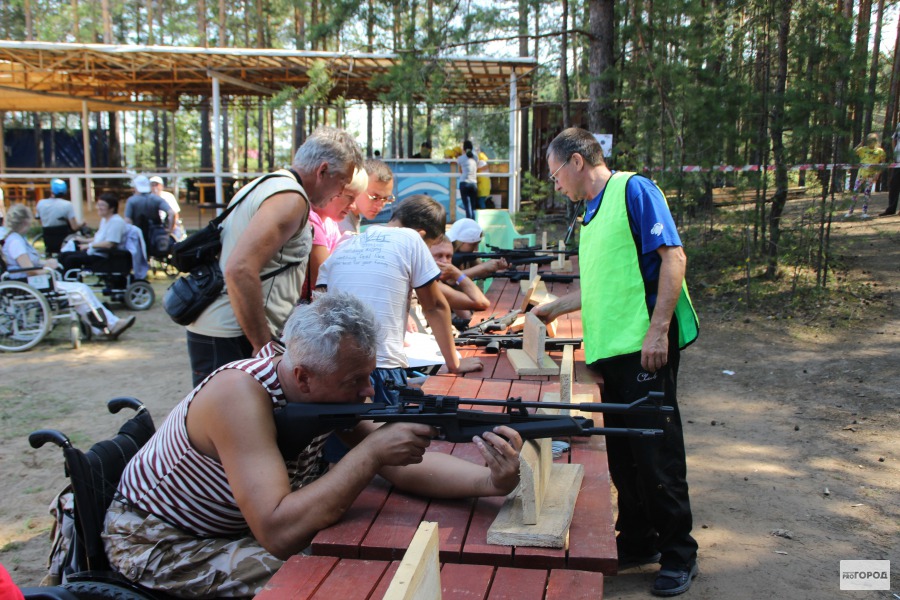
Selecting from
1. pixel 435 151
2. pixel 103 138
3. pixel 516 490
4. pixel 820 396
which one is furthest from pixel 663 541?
pixel 435 151

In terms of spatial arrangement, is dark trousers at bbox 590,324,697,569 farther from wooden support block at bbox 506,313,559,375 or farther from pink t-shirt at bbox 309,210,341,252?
pink t-shirt at bbox 309,210,341,252

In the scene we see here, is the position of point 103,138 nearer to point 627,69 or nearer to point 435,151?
point 627,69

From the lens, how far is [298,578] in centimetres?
166

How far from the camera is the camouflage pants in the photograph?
197cm

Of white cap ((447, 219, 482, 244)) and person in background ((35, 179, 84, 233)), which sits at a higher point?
white cap ((447, 219, 482, 244))

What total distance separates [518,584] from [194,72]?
15.1 metres

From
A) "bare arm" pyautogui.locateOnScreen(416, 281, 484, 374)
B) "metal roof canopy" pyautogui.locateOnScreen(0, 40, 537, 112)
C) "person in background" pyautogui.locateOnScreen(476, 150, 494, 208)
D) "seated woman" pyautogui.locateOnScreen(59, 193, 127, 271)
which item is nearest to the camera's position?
"bare arm" pyautogui.locateOnScreen(416, 281, 484, 374)

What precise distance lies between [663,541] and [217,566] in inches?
73.2

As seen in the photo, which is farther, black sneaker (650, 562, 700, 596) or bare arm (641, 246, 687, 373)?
black sneaker (650, 562, 700, 596)

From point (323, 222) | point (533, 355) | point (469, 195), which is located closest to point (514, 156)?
point (469, 195)

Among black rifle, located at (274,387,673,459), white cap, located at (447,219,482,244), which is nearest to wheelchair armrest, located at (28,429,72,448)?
black rifle, located at (274,387,673,459)

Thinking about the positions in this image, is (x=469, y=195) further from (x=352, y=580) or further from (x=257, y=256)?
(x=352, y=580)

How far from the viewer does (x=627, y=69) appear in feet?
27.7

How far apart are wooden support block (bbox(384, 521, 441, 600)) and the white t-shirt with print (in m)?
1.83
